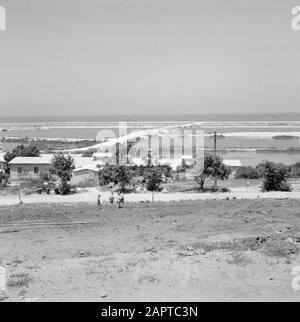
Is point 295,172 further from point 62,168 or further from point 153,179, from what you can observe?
point 62,168

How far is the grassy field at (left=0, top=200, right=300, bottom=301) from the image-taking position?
711cm

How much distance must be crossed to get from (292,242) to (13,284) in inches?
251

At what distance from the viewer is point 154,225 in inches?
522

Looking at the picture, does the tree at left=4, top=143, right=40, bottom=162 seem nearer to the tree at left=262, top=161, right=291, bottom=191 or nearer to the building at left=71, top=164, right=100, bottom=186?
the building at left=71, top=164, right=100, bottom=186

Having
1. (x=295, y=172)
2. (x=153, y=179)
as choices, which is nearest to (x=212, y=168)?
(x=153, y=179)

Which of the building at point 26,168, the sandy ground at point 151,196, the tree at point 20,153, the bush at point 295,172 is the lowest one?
the sandy ground at point 151,196

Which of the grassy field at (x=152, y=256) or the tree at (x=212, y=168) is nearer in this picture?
the grassy field at (x=152, y=256)

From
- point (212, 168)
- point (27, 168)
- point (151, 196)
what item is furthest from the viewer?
point (27, 168)

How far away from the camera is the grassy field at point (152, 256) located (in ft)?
23.3

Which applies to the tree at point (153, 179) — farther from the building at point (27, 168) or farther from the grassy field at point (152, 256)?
the grassy field at point (152, 256)

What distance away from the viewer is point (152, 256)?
9164 mm

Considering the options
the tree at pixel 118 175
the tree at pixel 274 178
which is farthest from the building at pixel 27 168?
the tree at pixel 274 178

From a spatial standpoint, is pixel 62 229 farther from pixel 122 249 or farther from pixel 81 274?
pixel 81 274
